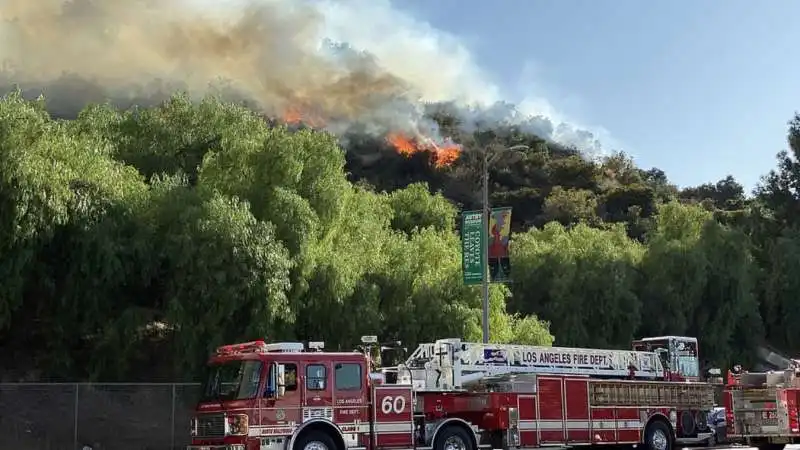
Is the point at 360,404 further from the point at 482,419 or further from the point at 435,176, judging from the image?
the point at 435,176

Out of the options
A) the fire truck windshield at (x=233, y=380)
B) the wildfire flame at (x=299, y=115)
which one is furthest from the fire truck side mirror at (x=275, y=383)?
the wildfire flame at (x=299, y=115)

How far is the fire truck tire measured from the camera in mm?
16172

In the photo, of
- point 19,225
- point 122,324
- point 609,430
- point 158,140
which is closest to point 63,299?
point 122,324

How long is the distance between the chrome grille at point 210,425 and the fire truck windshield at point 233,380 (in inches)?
14.2

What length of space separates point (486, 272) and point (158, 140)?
13.2m

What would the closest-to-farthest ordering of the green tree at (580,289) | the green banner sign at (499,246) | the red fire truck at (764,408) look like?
the red fire truck at (764,408) < the green banner sign at (499,246) < the green tree at (580,289)

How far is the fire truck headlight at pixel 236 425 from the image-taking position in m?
15.5

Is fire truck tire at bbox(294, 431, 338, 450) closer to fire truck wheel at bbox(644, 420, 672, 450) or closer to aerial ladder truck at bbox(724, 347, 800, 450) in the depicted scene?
fire truck wheel at bbox(644, 420, 672, 450)

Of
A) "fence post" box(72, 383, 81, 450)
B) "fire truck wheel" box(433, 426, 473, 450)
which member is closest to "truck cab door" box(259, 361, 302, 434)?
"fire truck wheel" box(433, 426, 473, 450)

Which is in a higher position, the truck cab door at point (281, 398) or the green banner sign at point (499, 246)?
the green banner sign at point (499, 246)

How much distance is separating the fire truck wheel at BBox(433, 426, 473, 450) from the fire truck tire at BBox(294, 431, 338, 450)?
257cm

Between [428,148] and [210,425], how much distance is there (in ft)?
314

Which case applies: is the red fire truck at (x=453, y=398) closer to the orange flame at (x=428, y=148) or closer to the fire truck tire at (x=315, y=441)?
the fire truck tire at (x=315, y=441)

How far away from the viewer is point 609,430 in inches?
839
